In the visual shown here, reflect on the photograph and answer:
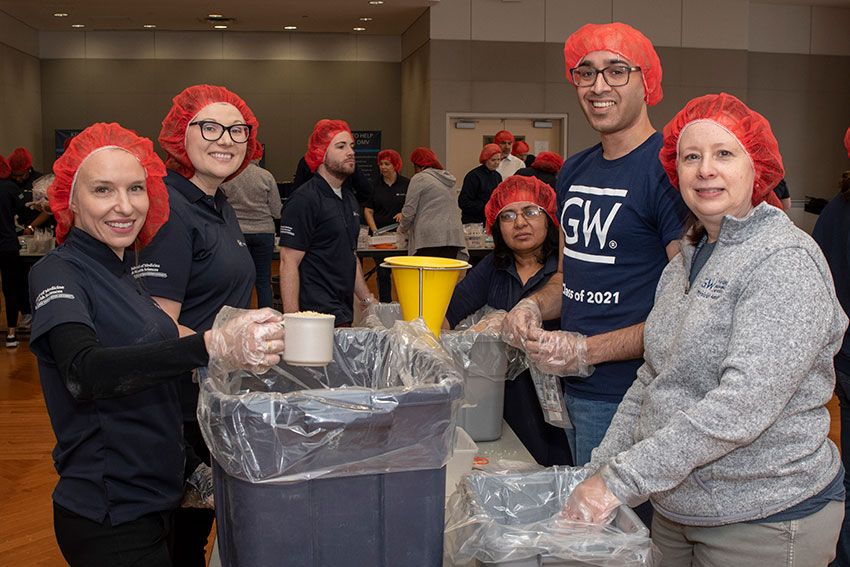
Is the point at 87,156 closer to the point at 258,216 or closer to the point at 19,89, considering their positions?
the point at 258,216

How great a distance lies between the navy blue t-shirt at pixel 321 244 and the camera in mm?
3768

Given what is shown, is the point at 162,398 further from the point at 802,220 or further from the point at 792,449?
the point at 802,220

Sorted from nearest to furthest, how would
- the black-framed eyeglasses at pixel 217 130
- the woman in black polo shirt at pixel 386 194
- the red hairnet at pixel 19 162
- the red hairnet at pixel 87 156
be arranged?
the red hairnet at pixel 87 156 → the black-framed eyeglasses at pixel 217 130 → the red hairnet at pixel 19 162 → the woman in black polo shirt at pixel 386 194

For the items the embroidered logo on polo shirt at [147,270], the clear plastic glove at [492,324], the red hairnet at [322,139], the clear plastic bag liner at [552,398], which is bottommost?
the clear plastic bag liner at [552,398]

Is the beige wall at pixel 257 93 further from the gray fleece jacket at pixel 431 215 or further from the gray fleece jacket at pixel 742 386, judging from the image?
the gray fleece jacket at pixel 742 386

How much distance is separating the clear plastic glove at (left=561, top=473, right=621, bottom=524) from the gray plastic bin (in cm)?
22

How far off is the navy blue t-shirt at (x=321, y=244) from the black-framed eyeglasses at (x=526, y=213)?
1.10m

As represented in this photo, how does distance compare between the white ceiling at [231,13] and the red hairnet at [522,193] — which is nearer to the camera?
the red hairnet at [522,193]

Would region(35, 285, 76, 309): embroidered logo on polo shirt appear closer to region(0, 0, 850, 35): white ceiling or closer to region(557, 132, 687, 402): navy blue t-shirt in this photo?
region(557, 132, 687, 402): navy blue t-shirt

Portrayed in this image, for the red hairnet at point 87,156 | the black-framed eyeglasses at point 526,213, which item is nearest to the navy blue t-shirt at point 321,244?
the black-framed eyeglasses at point 526,213

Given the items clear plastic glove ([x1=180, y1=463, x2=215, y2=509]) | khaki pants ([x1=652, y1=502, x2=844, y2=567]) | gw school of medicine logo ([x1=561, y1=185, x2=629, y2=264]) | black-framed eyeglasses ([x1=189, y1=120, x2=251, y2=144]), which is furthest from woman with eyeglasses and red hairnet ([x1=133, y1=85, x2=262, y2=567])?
khaki pants ([x1=652, y1=502, x2=844, y2=567])

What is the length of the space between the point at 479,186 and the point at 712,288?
6.86 m

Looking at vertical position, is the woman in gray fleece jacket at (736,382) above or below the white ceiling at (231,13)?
below

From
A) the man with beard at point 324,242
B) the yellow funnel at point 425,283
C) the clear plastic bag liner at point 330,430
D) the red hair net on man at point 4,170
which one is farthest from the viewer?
the red hair net on man at point 4,170
